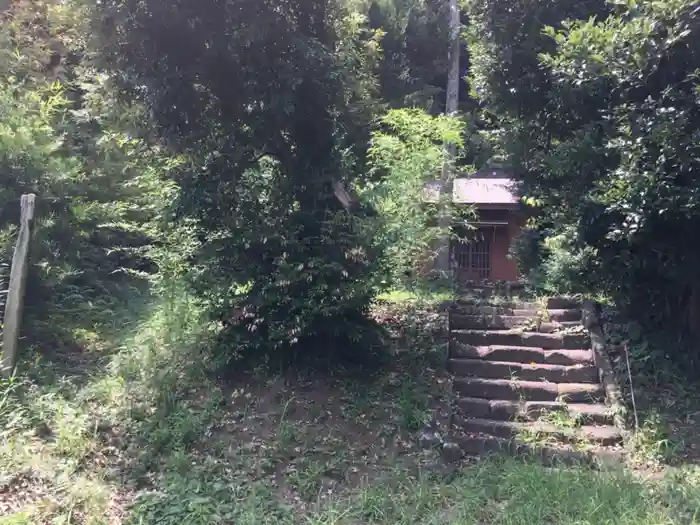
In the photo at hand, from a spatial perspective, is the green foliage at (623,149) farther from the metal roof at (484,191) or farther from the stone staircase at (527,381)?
the metal roof at (484,191)

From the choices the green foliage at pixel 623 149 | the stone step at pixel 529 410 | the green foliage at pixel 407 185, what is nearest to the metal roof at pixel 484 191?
the green foliage at pixel 407 185

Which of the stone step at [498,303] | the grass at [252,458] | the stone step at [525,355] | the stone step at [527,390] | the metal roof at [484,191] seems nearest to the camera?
the grass at [252,458]

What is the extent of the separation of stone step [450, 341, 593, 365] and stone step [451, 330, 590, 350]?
0.12 m

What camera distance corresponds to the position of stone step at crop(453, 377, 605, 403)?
7.17m

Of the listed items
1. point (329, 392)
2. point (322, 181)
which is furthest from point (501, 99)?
point (329, 392)

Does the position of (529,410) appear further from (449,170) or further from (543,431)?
(449,170)

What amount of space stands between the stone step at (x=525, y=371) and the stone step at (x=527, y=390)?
0.13 meters

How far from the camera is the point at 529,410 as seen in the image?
274 inches

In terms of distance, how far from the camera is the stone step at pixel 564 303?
8.73m

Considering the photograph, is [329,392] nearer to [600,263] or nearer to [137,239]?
[600,263]

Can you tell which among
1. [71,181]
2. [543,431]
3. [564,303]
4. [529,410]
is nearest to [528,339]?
[564,303]

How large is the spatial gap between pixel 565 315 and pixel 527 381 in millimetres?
1555

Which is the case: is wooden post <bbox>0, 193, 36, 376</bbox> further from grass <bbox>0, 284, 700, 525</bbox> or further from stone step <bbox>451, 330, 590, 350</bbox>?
stone step <bbox>451, 330, 590, 350</bbox>

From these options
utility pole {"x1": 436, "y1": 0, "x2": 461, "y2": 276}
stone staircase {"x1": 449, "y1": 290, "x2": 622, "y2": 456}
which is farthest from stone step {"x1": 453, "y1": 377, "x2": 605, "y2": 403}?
utility pole {"x1": 436, "y1": 0, "x2": 461, "y2": 276}
